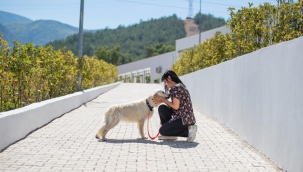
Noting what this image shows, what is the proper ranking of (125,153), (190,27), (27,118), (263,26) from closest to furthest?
(125,153) < (27,118) < (263,26) < (190,27)

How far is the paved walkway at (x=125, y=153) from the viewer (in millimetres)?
6949

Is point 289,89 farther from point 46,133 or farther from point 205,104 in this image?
point 205,104

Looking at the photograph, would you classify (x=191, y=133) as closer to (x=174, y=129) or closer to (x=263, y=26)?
(x=174, y=129)

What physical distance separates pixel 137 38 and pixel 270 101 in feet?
495

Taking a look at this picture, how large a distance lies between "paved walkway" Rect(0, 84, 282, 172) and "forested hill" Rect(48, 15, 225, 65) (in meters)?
120

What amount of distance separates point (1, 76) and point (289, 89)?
7548mm

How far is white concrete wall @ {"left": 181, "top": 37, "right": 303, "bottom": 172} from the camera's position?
611cm

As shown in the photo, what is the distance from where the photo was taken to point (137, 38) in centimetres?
15712

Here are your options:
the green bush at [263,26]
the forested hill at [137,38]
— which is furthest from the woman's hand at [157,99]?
the forested hill at [137,38]

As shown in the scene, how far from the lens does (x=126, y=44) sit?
151375mm

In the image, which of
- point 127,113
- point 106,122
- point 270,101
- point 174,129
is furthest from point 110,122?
point 270,101

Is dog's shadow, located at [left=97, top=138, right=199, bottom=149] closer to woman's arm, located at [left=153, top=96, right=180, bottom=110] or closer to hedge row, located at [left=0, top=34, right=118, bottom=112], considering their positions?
woman's arm, located at [left=153, top=96, right=180, bottom=110]

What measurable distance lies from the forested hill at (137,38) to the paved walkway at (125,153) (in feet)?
394

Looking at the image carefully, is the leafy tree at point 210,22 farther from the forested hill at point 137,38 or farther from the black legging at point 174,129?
the black legging at point 174,129
